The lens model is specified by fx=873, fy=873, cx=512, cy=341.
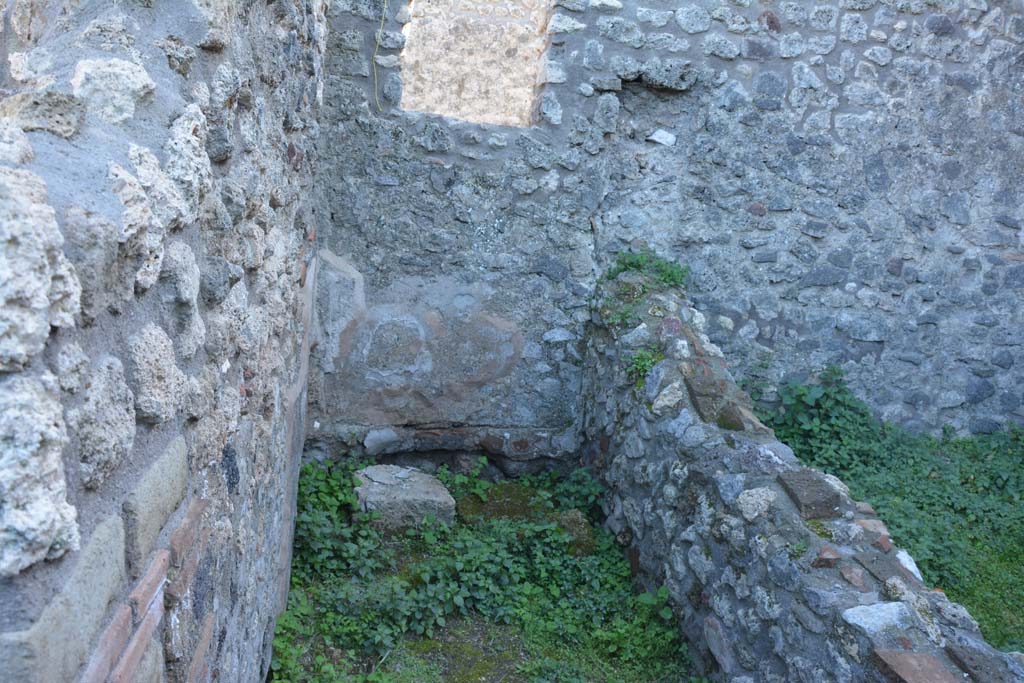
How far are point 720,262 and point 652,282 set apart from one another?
54 centimetres

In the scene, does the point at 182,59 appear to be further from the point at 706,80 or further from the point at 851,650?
the point at 706,80

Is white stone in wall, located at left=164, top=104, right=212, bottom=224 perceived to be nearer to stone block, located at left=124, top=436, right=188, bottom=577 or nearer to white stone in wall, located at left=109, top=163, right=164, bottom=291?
white stone in wall, located at left=109, top=163, right=164, bottom=291

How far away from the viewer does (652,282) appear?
15.0ft

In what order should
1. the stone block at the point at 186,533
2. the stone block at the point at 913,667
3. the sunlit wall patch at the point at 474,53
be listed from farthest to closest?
the sunlit wall patch at the point at 474,53 < the stone block at the point at 913,667 < the stone block at the point at 186,533

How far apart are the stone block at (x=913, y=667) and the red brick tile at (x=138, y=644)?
183 cm

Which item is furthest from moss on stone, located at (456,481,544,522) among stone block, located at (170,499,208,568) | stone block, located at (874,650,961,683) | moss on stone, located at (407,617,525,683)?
stone block, located at (170,499,208,568)

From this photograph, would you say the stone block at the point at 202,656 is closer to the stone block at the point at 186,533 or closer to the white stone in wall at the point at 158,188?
the stone block at the point at 186,533

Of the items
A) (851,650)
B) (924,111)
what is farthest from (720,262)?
(851,650)

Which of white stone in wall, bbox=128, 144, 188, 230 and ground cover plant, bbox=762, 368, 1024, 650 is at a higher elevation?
white stone in wall, bbox=128, 144, 188, 230

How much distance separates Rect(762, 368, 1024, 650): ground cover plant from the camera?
13.4 ft

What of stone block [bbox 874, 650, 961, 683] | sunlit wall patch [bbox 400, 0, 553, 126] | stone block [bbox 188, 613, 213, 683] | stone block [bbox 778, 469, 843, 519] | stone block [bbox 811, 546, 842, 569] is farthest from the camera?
sunlit wall patch [bbox 400, 0, 553, 126]

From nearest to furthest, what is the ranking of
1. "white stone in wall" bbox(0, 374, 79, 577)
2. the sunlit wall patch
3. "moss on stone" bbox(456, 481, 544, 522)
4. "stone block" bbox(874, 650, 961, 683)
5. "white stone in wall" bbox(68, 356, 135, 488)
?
1. "white stone in wall" bbox(0, 374, 79, 577)
2. "white stone in wall" bbox(68, 356, 135, 488)
3. "stone block" bbox(874, 650, 961, 683)
4. "moss on stone" bbox(456, 481, 544, 522)
5. the sunlit wall patch

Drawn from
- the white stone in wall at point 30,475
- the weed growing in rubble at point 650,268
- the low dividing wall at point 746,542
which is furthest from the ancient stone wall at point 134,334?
the weed growing in rubble at point 650,268

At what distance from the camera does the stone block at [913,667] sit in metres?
2.24
